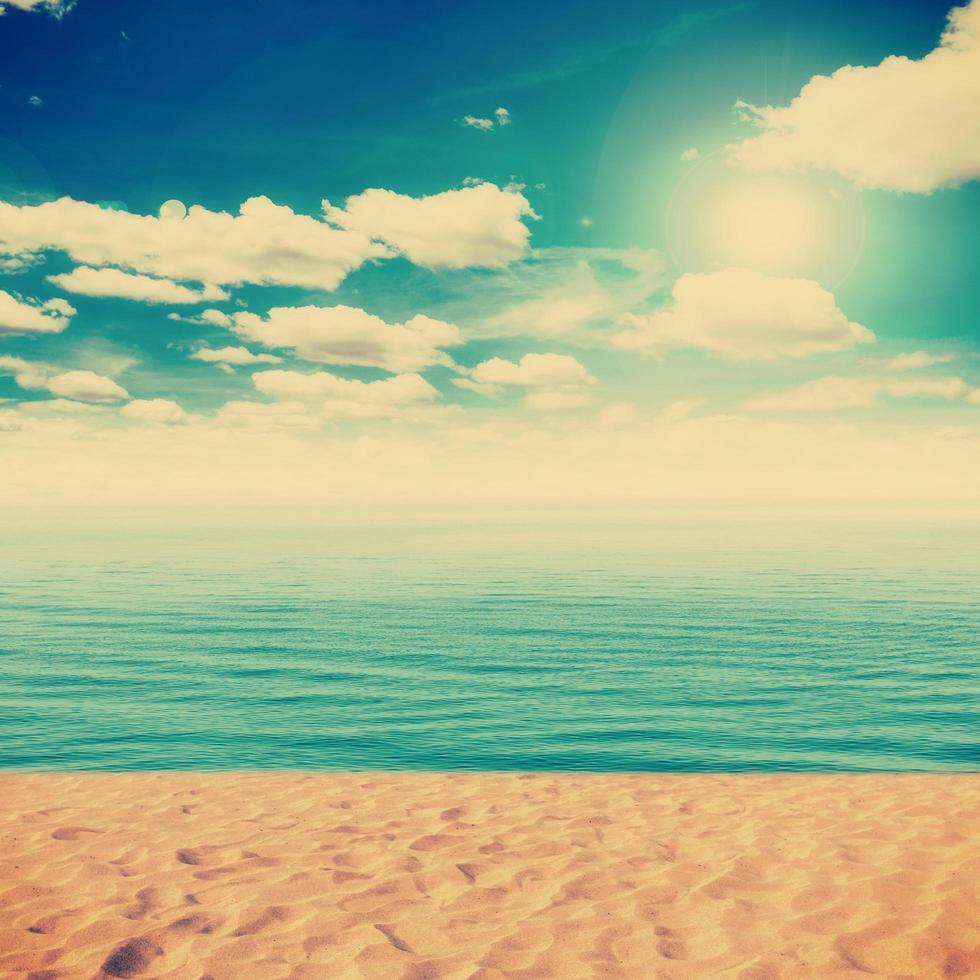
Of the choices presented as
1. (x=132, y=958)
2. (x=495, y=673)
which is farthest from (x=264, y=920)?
(x=495, y=673)

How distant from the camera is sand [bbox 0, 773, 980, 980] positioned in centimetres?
780

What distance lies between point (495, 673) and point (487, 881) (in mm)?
16288

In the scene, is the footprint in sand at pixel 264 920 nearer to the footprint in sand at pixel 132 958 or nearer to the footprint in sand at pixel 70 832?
the footprint in sand at pixel 132 958

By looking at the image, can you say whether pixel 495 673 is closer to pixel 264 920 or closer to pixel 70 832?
pixel 70 832

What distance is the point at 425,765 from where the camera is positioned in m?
17.3

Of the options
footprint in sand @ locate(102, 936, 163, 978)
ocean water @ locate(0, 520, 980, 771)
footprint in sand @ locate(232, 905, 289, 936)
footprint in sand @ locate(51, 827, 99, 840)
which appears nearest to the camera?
footprint in sand @ locate(102, 936, 163, 978)

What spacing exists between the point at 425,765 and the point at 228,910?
869 centimetres

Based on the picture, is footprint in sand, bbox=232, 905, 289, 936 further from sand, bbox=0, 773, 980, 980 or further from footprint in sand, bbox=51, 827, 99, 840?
footprint in sand, bbox=51, 827, 99, 840

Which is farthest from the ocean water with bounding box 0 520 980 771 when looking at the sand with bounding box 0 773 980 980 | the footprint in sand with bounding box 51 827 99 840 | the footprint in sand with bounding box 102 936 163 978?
the footprint in sand with bounding box 102 936 163 978

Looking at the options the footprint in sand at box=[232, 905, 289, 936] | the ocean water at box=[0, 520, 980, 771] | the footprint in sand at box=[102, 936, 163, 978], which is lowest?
the ocean water at box=[0, 520, 980, 771]

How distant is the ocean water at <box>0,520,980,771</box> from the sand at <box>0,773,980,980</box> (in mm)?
3600

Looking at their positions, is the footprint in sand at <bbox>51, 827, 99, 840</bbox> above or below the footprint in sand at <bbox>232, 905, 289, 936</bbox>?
below

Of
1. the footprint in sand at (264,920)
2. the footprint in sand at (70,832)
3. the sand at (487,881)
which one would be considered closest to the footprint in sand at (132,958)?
the sand at (487,881)

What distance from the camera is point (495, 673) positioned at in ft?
85.3
